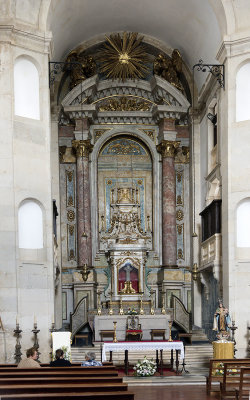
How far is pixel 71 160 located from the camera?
78.0ft

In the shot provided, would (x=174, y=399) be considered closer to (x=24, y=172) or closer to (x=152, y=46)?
(x=24, y=172)

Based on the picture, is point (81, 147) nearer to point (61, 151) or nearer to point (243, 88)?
point (61, 151)

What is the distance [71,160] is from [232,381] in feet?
46.4

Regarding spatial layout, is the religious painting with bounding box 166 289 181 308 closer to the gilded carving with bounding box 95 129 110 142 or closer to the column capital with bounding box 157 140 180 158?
the column capital with bounding box 157 140 180 158

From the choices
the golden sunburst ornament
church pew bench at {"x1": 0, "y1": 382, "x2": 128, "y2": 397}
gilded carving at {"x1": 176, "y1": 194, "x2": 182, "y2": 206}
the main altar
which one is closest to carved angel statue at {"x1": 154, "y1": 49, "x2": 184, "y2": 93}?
the main altar

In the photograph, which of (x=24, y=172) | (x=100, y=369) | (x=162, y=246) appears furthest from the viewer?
(x=162, y=246)

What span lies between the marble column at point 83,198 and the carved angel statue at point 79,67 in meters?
2.37

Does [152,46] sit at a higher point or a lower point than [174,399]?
higher

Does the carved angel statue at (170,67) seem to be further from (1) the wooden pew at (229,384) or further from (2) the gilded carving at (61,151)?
(1) the wooden pew at (229,384)

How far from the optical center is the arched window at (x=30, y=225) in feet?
56.1

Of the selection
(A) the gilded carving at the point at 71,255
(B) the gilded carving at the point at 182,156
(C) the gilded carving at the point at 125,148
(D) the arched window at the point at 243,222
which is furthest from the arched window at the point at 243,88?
(A) the gilded carving at the point at 71,255

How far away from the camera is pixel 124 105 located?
24219 millimetres

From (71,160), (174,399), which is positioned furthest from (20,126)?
(174,399)

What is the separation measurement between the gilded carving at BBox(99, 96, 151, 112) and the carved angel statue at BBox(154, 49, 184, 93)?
1.27 metres
